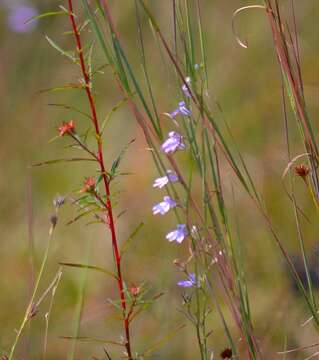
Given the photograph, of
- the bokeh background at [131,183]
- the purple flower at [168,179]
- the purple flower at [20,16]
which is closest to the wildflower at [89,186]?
the purple flower at [168,179]

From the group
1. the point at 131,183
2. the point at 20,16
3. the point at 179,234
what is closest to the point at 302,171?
the point at 179,234

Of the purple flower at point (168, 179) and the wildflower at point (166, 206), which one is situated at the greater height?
the purple flower at point (168, 179)

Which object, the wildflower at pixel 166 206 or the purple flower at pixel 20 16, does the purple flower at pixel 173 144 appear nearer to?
the wildflower at pixel 166 206

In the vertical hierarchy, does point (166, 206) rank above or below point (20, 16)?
below

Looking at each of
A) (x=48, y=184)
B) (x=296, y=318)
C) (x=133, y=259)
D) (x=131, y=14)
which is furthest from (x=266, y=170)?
(x=131, y=14)

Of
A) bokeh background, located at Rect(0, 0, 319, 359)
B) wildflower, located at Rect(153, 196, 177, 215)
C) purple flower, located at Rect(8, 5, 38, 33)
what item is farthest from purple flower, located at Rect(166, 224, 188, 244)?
purple flower, located at Rect(8, 5, 38, 33)

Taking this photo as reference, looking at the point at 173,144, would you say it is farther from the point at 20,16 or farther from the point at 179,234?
the point at 20,16
